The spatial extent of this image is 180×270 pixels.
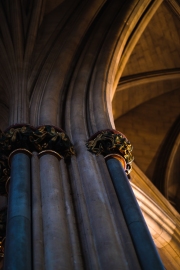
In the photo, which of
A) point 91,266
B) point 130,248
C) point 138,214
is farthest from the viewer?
point 138,214

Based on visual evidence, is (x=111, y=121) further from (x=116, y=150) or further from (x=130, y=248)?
(x=130, y=248)

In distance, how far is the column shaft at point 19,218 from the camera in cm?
298

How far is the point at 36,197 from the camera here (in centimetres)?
369

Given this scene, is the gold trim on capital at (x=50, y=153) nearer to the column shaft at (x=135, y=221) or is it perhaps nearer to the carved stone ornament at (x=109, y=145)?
the carved stone ornament at (x=109, y=145)

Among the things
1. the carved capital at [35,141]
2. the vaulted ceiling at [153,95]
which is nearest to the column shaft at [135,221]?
the carved capital at [35,141]

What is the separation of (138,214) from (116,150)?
3.21ft

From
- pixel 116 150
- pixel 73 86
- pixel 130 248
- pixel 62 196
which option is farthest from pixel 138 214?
pixel 73 86

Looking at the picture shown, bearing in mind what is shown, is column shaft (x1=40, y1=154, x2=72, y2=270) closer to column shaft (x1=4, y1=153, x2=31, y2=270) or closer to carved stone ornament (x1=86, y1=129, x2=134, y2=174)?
column shaft (x1=4, y1=153, x2=31, y2=270)

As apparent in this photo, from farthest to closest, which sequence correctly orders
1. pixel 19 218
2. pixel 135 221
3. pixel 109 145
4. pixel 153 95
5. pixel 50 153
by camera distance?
pixel 153 95 → pixel 109 145 → pixel 50 153 → pixel 135 221 → pixel 19 218

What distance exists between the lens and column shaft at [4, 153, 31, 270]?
2980mm

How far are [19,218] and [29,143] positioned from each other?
1159mm

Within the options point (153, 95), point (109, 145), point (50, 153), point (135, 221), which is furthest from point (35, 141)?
point (153, 95)

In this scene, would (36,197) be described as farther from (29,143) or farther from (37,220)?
(29,143)

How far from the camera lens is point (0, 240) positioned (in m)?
4.75
